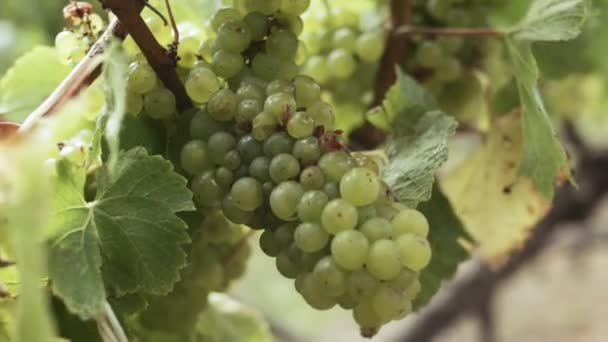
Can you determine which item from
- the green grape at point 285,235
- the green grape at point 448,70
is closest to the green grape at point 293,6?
the green grape at point 285,235

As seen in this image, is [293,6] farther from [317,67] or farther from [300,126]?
[317,67]

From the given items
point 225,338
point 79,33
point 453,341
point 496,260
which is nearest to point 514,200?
point 496,260

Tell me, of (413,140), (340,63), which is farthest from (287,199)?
(340,63)

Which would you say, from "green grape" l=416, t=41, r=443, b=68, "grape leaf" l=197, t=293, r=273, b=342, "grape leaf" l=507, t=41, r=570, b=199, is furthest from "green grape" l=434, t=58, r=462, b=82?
"grape leaf" l=197, t=293, r=273, b=342

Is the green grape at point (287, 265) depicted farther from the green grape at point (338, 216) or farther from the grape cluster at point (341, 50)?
the grape cluster at point (341, 50)

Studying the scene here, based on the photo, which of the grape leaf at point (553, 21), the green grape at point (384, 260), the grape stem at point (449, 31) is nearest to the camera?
the green grape at point (384, 260)
